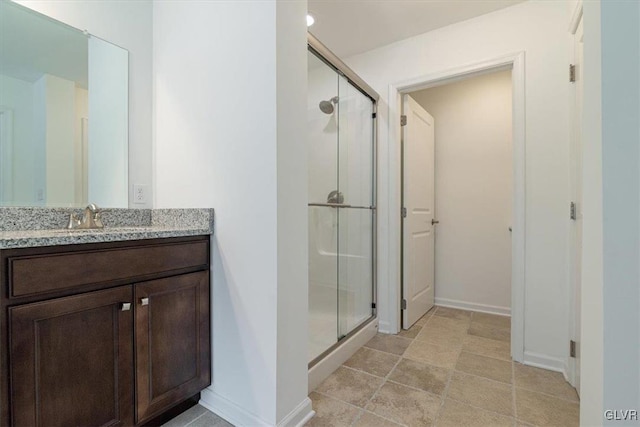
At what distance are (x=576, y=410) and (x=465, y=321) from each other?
1239 millimetres

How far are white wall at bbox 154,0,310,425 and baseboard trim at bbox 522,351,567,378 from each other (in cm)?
154

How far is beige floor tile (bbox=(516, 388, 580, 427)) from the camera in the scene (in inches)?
53.4

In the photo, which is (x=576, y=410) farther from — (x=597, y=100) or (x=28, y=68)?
(x=28, y=68)

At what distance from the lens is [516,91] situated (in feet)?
6.45

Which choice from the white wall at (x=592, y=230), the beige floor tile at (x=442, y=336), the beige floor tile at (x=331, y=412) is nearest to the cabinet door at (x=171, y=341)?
the beige floor tile at (x=331, y=412)

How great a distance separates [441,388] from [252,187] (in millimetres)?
1513

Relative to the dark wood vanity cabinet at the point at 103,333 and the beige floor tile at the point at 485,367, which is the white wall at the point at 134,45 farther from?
the beige floor tile at the point at 485,367

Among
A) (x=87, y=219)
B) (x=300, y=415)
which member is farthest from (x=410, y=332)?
(x=87, y=219)

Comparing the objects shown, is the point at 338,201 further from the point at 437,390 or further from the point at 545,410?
the point at 545,410

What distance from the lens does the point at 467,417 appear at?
1.38 m

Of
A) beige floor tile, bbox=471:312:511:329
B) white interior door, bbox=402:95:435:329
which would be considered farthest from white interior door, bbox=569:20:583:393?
white interior door, bbox=402:95:435:329

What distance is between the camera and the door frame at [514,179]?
1.94 m

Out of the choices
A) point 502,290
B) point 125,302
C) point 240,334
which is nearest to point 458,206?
point 502,290

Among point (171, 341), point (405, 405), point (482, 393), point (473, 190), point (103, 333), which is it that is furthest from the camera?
point (473, 190)
